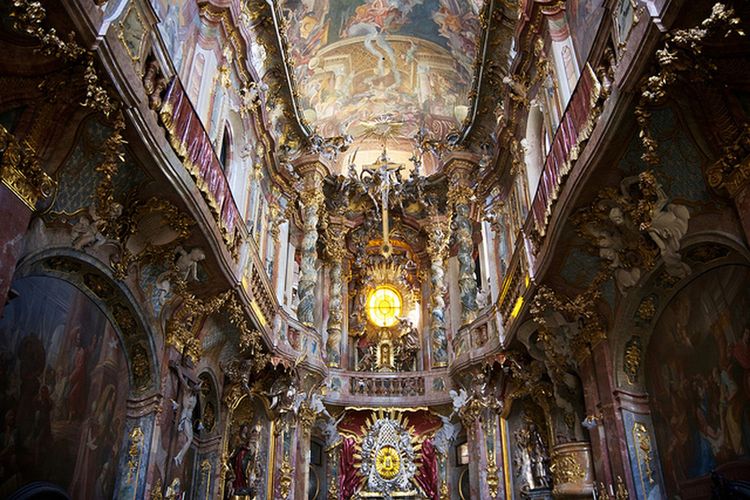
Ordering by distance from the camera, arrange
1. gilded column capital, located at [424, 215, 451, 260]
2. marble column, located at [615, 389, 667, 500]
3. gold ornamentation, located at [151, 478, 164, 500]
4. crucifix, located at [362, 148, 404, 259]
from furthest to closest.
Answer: crucifix, located at [362, 148, 404, 259] → gilded column capital, located at [424, 215, 451, 260] → gold ornamentation, located at [151, 478, 164, 500] → marble column, located at [615, 389, 667, 500]

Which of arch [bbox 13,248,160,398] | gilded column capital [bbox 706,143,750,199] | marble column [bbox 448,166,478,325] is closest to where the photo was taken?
gilded column capital [bbox 706,143,750,199]

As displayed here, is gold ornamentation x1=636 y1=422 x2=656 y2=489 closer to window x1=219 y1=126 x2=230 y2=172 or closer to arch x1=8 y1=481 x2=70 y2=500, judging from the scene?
arch x1=8 y1=481 x2=70 y2=500

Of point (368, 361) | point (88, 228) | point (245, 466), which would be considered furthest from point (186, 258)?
point (368, 361)

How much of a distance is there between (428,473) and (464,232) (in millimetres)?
7491

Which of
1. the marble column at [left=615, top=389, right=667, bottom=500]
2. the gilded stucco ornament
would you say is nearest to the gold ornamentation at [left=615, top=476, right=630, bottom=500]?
the marble column at [left=615, top=389, right=667, bottom=500]

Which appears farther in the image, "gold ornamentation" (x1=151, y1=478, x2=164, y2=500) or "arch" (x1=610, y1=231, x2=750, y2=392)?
"gold ornamentation" (x1=151, y1=478, x2=164, y2=500)

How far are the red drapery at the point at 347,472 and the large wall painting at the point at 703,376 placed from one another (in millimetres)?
11006

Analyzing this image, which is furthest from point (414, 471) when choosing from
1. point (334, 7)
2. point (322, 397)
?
point (334, 7)

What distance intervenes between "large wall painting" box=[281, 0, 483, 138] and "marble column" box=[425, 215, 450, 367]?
393cm

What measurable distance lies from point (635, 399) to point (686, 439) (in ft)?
4.10

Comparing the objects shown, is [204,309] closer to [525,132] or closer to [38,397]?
[38,397]

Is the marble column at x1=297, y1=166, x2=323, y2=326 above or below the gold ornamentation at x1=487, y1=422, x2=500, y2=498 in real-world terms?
above

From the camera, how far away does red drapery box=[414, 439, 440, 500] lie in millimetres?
18344

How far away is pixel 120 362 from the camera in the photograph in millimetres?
9875
